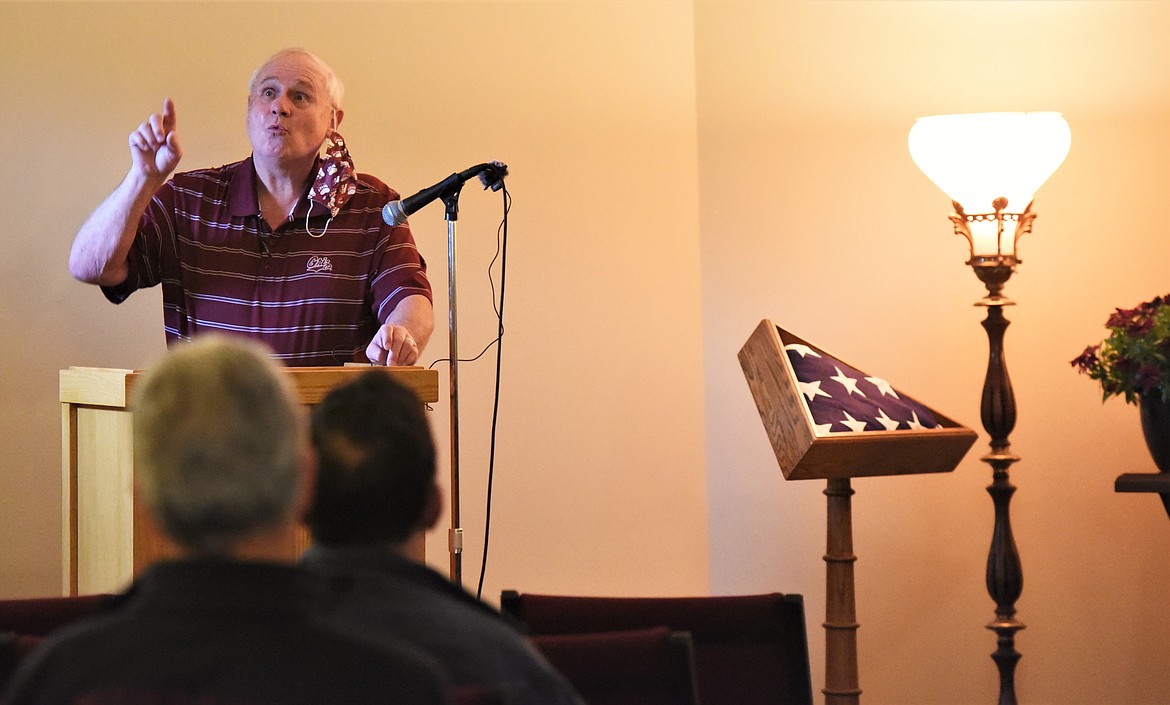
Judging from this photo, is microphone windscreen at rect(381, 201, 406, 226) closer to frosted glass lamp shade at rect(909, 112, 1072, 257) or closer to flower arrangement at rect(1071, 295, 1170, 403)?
frosted glass lamp shade at rect(909, 112, 1072, 257)

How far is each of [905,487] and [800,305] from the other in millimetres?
677

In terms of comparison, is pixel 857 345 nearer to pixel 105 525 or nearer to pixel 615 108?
pixel 615 108

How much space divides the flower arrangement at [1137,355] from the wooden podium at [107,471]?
1936 millimetres

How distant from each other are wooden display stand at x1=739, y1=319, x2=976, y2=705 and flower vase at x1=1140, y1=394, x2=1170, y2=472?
1.75 ft

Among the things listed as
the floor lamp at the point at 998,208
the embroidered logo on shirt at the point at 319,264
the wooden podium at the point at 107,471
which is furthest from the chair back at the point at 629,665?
the floor lamp at the point at 998,208

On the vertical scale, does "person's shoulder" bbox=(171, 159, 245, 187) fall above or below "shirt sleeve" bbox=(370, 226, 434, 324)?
above

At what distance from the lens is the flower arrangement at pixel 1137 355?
11.6ft

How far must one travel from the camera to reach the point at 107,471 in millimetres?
2639

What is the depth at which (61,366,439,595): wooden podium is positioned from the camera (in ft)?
8.15

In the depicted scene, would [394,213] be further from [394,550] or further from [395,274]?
[394,550]

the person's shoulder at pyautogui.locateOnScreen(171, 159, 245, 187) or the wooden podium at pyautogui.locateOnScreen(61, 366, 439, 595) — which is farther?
the person's shoulder at pyautogui.locateOnScreen(171, 159, 245, 187)

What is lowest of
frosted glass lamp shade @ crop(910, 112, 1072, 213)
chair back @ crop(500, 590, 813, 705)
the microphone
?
chair back @ crop(500, 590, 813, 705)

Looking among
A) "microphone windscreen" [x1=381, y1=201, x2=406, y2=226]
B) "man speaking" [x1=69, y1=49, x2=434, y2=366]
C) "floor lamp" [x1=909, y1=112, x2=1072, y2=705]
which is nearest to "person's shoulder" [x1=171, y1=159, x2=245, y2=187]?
"man speaking" [x1=69, y1=49, x2=434, y2=366]

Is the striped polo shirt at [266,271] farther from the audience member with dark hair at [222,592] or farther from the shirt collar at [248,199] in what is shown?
the audience member with dark hair at [222,592]
